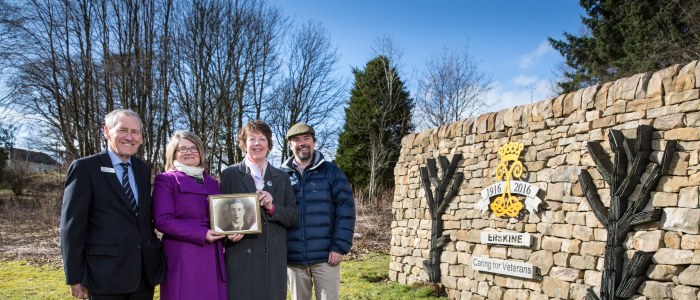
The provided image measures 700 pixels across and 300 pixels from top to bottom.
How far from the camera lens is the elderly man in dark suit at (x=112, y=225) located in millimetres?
2885

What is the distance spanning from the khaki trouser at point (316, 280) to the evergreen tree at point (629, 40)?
13.1m

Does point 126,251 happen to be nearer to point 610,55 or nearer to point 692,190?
point 692,190

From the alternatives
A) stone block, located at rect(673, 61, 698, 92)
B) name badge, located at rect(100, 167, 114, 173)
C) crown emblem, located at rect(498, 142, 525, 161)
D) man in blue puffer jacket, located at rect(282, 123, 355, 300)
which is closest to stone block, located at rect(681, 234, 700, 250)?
stone block, located at rect(673, 61, 698, 92)

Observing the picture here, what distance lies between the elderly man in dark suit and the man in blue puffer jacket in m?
1.09

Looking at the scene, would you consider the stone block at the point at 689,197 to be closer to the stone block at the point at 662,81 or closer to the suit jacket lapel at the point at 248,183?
the stone block at the point at 662,81

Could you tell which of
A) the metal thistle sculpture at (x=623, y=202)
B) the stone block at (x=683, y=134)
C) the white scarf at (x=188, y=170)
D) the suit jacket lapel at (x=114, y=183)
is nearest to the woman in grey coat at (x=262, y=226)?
the white scarf at (x=188, y=170)

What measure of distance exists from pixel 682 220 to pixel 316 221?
3407mm

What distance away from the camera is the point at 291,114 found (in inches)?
819

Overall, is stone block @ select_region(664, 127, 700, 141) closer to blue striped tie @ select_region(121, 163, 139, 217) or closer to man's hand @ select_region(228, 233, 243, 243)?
man's hand @ select_region(228, 233, 243, 243)

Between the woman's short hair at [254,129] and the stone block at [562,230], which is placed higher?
the woman's short hair at [254,129]

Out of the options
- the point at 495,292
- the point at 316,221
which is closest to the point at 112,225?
the point at 316,221

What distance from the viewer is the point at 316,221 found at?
12.7ft

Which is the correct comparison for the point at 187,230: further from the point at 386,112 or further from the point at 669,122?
the point at 386,112

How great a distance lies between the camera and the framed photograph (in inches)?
121
